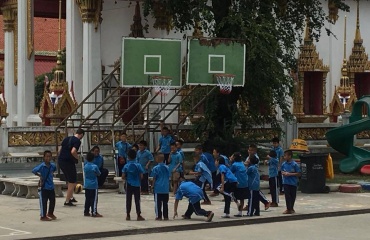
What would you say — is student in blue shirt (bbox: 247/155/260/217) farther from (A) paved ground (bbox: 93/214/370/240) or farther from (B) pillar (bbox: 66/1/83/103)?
(B) pillar (bbox: 66/1/83/103)

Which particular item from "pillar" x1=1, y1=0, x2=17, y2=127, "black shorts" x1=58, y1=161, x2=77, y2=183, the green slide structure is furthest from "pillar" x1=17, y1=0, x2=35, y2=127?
"black shorts" x1=58, y1=161, x2=77, y2=183

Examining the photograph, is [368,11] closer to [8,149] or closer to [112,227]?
[8,149]

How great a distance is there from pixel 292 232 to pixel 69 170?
248 inches

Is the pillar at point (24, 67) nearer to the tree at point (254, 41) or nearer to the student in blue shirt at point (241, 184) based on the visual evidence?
the tree at point (254, 41)

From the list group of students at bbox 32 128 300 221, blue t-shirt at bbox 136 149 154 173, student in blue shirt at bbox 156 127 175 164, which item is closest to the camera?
group of students at bbox 32 128 300 221

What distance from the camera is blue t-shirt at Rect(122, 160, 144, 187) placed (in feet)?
65.6

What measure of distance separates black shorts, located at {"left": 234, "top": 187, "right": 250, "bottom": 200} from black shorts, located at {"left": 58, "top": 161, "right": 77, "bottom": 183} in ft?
13.2

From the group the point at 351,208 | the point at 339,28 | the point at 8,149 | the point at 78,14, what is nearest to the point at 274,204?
the point at 351,208

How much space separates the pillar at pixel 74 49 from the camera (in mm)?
37094

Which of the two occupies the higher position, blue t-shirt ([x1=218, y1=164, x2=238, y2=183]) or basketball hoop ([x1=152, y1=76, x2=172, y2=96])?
basketball hoop ([x1=152, y1=76, x2=172, y2=96])

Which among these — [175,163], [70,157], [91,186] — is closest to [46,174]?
[91,186]

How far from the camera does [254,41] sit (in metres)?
27.8

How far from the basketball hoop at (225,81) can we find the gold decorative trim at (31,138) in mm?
8002

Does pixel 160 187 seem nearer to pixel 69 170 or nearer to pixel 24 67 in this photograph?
pixel 69 170
